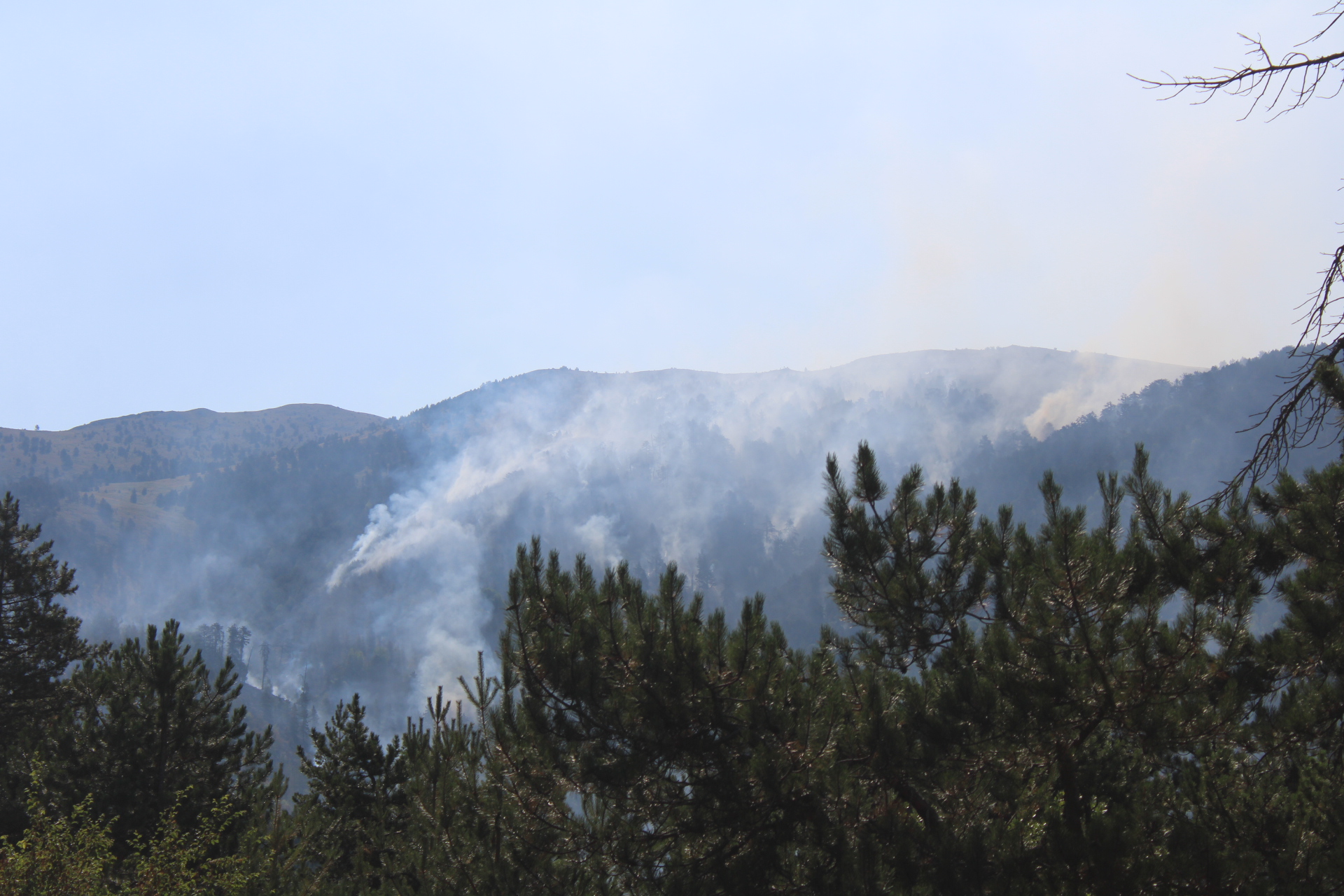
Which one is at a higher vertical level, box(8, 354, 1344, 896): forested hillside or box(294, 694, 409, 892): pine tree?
box(8, 354, 1344, 896): forested hillside

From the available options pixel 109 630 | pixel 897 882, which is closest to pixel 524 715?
pixel 897 882

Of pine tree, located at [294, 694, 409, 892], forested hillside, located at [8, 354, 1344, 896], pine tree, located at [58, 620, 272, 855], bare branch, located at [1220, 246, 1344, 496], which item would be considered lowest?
pine tree, located at [294, 694, 409, 892]

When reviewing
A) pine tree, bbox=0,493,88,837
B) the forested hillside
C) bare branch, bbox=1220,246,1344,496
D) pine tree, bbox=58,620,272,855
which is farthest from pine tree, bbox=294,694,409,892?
bare branch, bbox=1220,246,1344,496

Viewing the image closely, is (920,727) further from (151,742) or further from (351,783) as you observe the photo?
(151,742)

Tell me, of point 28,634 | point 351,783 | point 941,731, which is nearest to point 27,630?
point 28,634

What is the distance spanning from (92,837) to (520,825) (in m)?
7.08

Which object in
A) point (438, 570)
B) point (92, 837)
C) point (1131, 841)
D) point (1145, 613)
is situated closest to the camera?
point (1131, 841)

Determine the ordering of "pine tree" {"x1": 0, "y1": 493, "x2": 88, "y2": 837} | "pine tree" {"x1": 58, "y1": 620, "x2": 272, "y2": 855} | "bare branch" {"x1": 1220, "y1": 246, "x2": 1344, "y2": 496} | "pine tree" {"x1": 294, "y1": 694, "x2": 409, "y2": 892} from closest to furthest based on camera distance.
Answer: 1. "bare branch" {"x1": 1220, "y1": 246, "x2": 1344, "y2": 496}
2. "pine tree" {"x1": 294, "y1": 694, "x2": 409, "y2": 892}
3. "pine tree" {"x1": 58, "y1": 620, "x2": 272, "y2": 855}
4. "pine tree" {"x1": 0, "y1": 493, "x2": 88, "y2": 837}

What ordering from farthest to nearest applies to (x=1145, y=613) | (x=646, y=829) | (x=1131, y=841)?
1. (x=646, y=829)
2. (x=1145, y=613)
3. (x=1131, y=841)

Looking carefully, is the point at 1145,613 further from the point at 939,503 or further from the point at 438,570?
the point at 438,570

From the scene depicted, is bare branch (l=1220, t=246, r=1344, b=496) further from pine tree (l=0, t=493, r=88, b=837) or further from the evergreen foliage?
pine tree (l=0, t=493, r=88, b=837)

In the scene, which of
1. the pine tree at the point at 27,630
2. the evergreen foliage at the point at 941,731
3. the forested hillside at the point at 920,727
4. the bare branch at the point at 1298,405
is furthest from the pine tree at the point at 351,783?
the bare branch at the point at 1298,405

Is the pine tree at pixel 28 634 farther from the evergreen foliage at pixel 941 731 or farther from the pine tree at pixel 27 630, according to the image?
the evergreen foliage at pixel 941 731

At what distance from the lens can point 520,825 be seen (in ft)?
25.4
